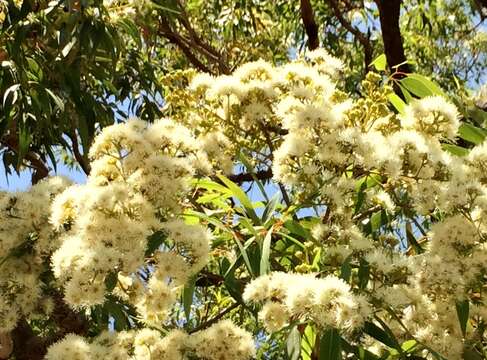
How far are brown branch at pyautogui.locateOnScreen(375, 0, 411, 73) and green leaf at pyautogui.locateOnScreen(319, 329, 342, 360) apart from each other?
185 cm

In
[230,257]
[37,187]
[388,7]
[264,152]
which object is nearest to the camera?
[37,187]

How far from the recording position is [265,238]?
1.86 meters

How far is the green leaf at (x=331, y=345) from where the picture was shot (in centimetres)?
161

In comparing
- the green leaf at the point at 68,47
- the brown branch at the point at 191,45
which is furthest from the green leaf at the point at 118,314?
the brown branch at the point at 191,45

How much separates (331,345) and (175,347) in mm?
299

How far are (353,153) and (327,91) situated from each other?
0.91 feet

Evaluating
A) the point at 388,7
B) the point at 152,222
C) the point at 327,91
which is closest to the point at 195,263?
the point at 152,222

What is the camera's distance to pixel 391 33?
3.39 m

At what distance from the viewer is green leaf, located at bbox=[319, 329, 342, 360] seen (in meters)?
1.61

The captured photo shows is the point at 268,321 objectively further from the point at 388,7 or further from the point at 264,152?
the point at 388,7

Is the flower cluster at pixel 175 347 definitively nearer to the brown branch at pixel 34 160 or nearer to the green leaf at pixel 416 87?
the green leaf at pixel 416 87

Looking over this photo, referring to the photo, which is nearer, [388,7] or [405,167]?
[405,167]

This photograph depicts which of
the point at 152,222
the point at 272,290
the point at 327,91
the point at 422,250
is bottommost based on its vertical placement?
the point at 422,250

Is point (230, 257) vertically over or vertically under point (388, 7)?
under
